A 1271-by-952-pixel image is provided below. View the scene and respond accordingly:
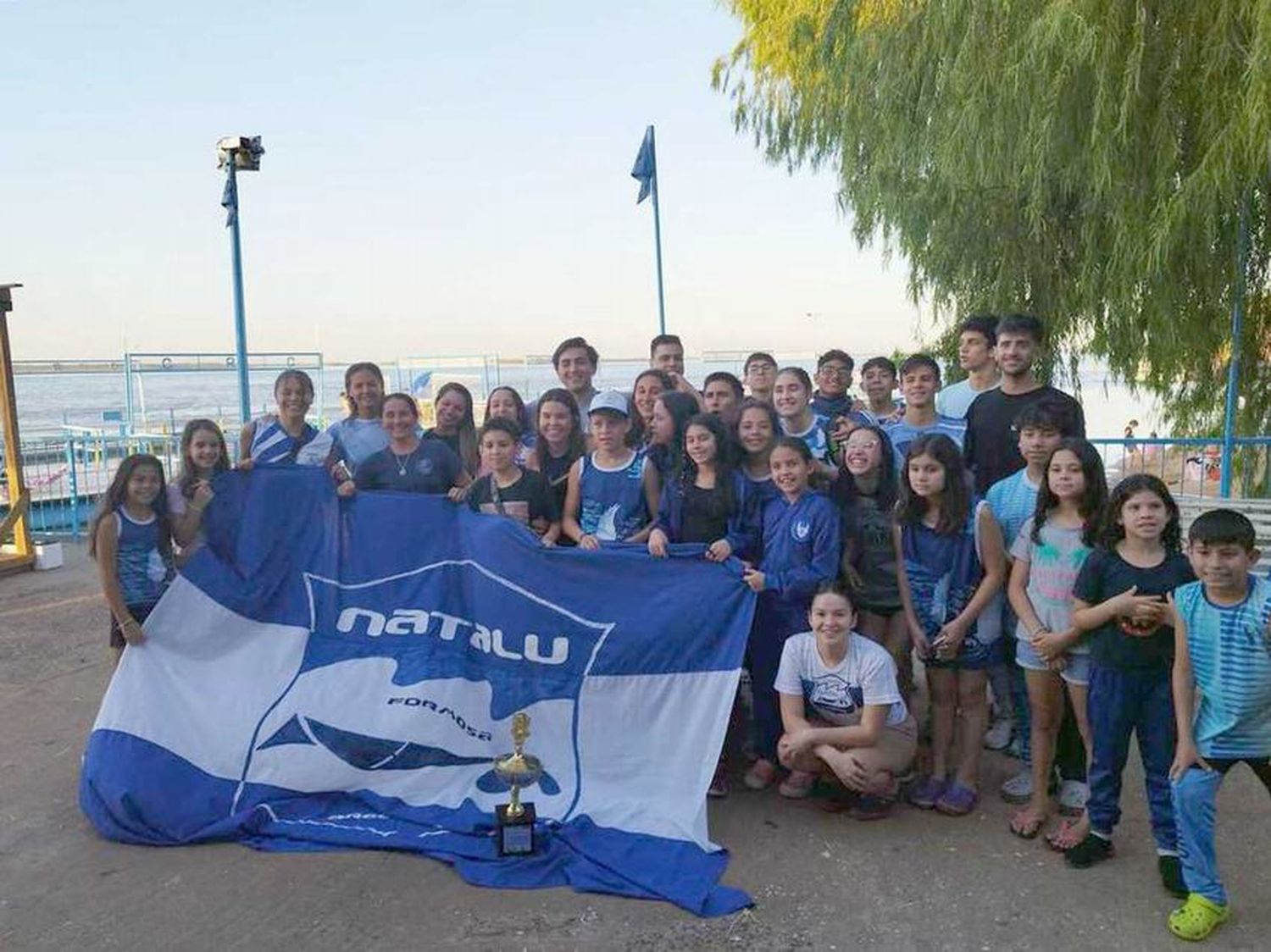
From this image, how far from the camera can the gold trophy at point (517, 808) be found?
381cm

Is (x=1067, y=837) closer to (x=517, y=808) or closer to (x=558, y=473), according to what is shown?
(x=517, y=808)

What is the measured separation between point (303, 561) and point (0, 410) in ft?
24.0

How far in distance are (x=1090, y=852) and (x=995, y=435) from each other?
192 cm

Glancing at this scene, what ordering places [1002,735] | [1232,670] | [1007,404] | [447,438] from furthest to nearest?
1. [447,438]
2. [1002,735]
3. [1007,404]
4. [1232,670]

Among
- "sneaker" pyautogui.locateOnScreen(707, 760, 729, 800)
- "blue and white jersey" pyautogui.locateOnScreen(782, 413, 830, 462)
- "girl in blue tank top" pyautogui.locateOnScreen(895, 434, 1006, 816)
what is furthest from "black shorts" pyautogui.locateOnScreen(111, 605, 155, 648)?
"girl in blue tank top" pyautogui.locateOnScreen(895, 434, 1006, 816)

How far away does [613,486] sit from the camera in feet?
15.6

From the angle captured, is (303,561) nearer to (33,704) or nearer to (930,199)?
(33,704)

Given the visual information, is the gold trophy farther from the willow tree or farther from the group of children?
the willow tree

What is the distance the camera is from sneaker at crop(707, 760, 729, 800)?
4.44 metres

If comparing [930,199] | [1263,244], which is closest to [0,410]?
[930,199]

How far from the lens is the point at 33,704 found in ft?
19.4

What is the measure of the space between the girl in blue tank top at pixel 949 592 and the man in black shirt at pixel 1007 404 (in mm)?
572

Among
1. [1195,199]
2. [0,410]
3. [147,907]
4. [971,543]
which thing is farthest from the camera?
[0,410]

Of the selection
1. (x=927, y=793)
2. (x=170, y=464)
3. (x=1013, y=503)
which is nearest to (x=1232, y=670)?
(x=1013, y=503)
